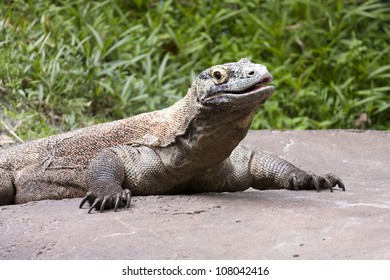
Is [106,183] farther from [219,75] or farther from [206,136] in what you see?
[219,75]

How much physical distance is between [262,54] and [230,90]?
7.69 metres

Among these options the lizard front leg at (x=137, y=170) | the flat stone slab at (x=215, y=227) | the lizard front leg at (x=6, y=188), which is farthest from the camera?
the lizard front leg at (x=6, y=188)

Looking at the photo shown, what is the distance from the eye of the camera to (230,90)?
238 inches

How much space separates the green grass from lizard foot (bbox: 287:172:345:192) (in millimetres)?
4078

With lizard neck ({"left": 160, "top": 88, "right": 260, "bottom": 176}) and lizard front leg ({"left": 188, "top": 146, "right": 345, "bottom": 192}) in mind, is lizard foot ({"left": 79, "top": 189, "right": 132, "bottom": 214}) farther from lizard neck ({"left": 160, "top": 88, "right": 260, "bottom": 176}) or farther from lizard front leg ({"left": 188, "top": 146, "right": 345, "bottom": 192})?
lizard front leg ({"left": 188, "top": 146, "right": 345, "bottom": 192})

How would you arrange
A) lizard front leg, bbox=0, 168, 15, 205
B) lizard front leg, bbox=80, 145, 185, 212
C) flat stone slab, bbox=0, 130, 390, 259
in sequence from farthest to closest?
lizard front leg, bbox=0, 168, 15, 205 < lizard front leg, bbox=80, 145, 185, 212 < flat stone slab, bbox=0, 130, 390, 259

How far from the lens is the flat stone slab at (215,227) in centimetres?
489

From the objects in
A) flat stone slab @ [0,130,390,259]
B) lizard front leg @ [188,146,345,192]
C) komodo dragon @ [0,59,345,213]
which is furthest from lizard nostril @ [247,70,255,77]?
lizard front leg @ [188,146,345,192]

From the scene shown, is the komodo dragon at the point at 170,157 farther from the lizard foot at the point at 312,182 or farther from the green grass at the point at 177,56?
the green grass at the point at 177,56

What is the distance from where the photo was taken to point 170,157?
6680 mm

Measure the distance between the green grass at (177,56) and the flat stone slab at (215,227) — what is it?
425 cm

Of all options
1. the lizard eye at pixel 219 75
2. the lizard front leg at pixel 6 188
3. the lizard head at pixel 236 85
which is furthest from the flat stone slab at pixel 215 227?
the lizard front leg at pixel 6 188

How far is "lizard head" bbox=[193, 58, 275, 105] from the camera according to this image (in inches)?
235
